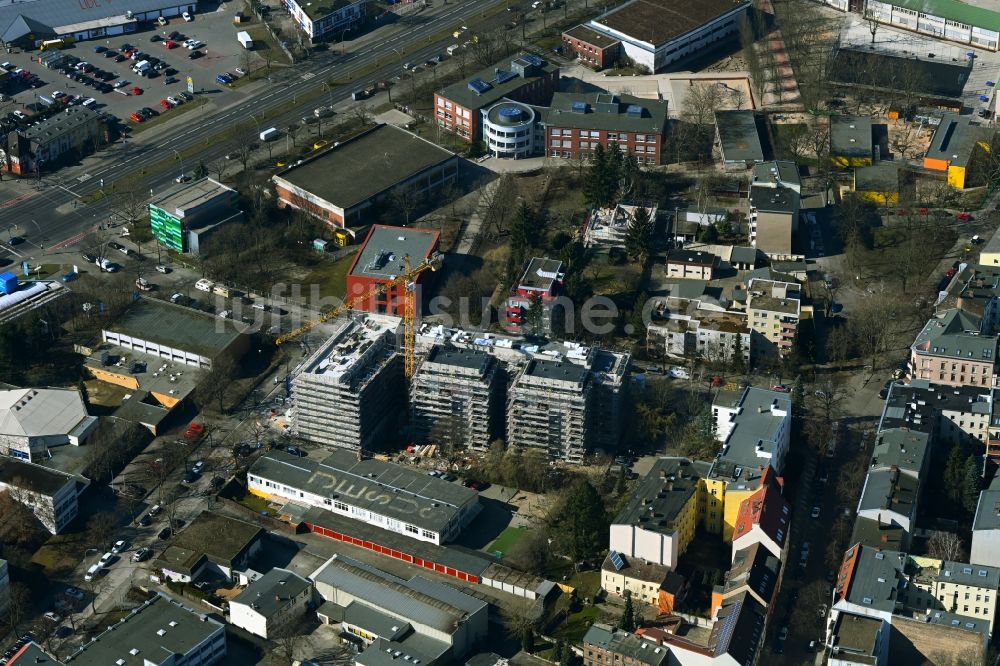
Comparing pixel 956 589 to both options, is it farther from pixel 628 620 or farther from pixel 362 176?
pixel 362 176

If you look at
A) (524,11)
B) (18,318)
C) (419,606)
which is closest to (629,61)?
(524,11)

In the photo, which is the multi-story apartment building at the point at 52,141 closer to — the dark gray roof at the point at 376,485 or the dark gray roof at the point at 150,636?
the dark gray roof at the point at 376,485

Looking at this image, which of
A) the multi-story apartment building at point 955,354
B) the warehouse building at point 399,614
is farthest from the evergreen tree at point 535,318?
the warehouse building at point 399,614

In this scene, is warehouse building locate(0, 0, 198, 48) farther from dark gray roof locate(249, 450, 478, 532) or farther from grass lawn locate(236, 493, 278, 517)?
grass lawn locate(236, 493, 278, 517)

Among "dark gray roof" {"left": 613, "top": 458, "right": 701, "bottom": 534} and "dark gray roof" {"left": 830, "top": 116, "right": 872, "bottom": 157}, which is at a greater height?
"dark gray roof" {"left": 830, "top": 116, "right": 872, "bottom": 157}

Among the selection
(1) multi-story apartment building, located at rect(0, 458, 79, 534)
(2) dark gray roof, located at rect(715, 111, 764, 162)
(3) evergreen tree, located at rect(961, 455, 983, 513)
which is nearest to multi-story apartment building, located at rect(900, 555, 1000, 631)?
(3) evergreen tree, located at rect(961, 455, 983, 513)
